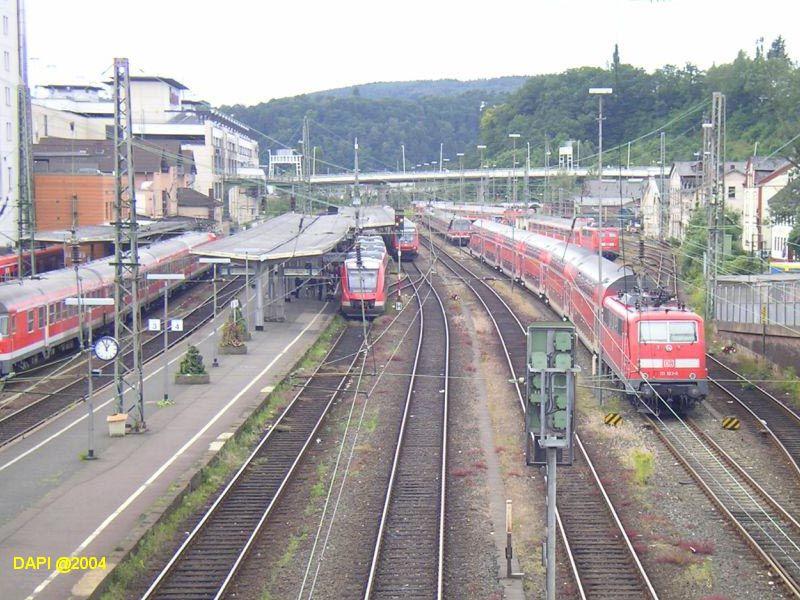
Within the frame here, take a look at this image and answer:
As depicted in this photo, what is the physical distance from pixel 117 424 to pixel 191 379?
5.97 metres

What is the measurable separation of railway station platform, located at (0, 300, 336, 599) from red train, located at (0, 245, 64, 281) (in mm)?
13478

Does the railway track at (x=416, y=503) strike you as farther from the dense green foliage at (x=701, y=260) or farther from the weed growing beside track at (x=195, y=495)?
the dense green foliage at (x=701, y=260)

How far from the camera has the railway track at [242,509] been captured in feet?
46.3

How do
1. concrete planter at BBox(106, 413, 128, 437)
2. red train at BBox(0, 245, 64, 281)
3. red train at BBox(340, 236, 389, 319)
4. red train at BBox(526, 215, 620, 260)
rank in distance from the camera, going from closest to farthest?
1. concrete planter at BBox(106, 413, 128, 437)
2. red train at BBox(340, 236, 389, 319)
3. red train at BBox(0, 245, 64, 281)
4. red train at BBox(526, 215, 620, 260)

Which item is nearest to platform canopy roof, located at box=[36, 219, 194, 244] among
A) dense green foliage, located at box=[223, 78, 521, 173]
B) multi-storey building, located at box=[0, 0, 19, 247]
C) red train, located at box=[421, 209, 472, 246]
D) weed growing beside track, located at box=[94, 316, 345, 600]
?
multi-storey building, located at box=[0, 0, 19, 247]

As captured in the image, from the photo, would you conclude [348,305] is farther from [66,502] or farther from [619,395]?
[66,502]

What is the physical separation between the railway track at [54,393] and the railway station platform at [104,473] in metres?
0.66

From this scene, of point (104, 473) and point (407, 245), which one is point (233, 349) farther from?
point (407, 245)

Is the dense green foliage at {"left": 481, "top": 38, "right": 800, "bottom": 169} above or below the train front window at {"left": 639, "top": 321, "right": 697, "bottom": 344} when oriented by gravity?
above

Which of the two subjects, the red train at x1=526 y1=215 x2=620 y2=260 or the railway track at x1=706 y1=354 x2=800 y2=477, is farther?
the red train at x1=526 y1=215 x2=620 y2=260

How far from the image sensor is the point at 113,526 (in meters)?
15.9

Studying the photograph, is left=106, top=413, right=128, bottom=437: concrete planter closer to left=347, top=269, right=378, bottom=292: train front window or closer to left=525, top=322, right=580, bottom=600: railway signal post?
left=525, top=322, right=580, bottom=600: railway signal post

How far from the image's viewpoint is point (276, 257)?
35.4 meters

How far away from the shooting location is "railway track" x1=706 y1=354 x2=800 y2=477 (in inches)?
837
